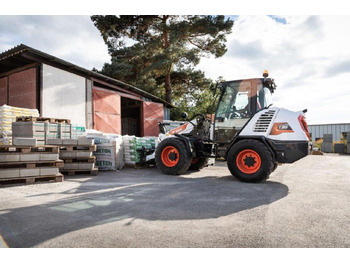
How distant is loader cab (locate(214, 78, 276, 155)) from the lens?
6.81 meters

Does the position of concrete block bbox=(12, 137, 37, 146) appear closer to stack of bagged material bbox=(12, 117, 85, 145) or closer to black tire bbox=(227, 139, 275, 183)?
stack of bagged material bbox=(12, 117, 85, 145)

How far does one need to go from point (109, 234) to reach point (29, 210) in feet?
5.71

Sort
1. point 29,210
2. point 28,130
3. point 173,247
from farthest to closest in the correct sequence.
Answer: point 28,130 < point 29,210 < point 173,247

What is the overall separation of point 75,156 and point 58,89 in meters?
4.87

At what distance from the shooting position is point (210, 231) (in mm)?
3064

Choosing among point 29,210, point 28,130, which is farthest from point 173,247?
point 28,130

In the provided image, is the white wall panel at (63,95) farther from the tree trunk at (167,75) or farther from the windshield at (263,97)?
the tree trunk at (167,75)

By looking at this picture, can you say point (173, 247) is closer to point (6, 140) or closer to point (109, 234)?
point (109, 234)

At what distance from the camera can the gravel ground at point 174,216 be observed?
9.20ft

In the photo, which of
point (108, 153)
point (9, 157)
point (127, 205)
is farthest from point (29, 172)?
point (127, 205)

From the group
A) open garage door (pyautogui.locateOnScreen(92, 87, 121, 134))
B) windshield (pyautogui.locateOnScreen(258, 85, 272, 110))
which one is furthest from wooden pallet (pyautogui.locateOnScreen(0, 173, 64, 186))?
open garage door (pyautogui.locateOnScreen(92, 87, 121, 134))

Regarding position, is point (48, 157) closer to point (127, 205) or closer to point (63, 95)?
point (127, 205)

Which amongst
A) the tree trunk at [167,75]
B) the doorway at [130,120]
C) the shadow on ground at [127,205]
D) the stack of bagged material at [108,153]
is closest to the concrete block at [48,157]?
the shadow on ground at [127,205]

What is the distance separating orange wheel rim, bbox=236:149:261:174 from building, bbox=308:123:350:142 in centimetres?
3194
